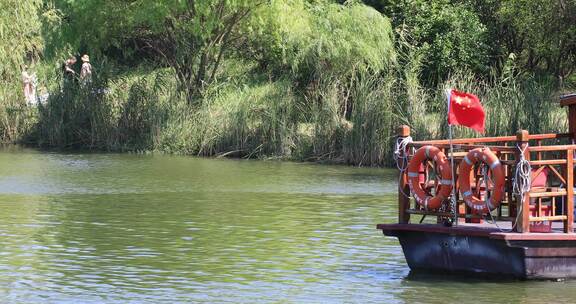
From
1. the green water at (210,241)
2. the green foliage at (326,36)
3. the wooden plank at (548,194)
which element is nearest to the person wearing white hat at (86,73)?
the green foliage at (326,36)

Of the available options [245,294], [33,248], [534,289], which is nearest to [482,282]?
[534,289]

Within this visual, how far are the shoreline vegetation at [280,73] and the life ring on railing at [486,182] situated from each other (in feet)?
46.4

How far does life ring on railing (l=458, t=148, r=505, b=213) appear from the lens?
1491cm

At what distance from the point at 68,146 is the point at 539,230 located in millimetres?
22641

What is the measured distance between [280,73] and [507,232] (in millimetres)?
23965

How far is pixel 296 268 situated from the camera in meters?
16.4

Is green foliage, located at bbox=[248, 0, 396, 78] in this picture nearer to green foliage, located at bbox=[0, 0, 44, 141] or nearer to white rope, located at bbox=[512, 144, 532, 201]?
green foliage, located at bbox=[0, 0, 44, 141]

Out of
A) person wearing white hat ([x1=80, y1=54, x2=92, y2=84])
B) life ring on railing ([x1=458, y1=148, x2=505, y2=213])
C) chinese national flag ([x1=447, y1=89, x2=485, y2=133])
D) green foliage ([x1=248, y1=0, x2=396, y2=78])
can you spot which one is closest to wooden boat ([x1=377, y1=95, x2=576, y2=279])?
life ring on railing ([x1=458, y1=148, x2=505, y2=213])

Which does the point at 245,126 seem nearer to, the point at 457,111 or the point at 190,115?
the point at 190,115

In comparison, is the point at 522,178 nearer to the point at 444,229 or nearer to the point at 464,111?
the point at 444,229

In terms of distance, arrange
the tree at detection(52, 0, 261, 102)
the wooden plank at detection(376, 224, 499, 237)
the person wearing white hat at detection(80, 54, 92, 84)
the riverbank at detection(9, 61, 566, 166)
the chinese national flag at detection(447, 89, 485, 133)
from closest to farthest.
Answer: the wooden plank at detection(376, 224, 499, 237) < the chinese national flag at detection(447, 89, 485, 133) < the riverbank at detection(9, 61, 566, 166) < the tree at detection(52, 0, 261, 102) < the person wearing white hat at detection(80, 54, 92, 84)

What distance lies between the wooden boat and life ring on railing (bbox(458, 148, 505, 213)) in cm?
11

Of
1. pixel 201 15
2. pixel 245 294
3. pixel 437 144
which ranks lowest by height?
pixel 245 294

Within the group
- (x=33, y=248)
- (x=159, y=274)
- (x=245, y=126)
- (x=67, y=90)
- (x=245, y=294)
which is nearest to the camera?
(x=245, y=294)
